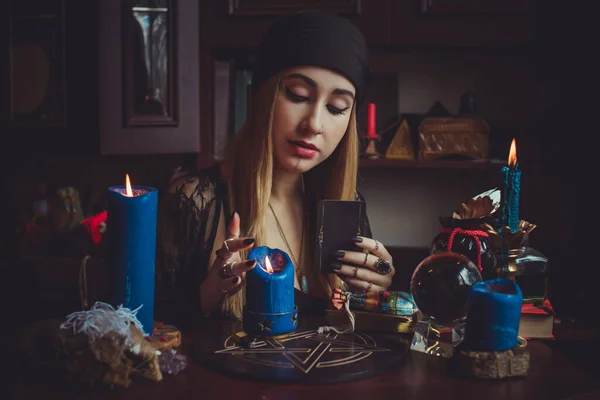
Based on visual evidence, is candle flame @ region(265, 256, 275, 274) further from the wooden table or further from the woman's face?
the woman's face

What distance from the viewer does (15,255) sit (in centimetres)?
200

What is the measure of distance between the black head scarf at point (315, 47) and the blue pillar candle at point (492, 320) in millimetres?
586

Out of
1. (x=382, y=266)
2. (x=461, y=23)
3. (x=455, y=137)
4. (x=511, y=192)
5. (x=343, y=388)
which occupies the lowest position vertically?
(x=343, y=388)

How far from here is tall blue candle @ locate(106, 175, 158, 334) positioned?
2.76 feet

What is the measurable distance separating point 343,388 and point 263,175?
593 mm

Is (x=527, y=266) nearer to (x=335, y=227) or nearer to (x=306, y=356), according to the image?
(x=335, y=227)

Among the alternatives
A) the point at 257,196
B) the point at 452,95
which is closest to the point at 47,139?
the point at 257,196

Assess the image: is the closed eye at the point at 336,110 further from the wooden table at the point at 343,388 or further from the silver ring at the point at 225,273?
the wooden table at the point at 343,388

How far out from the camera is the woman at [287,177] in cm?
120

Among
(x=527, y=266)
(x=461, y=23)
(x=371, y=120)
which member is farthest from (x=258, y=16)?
(x=527, y=266)

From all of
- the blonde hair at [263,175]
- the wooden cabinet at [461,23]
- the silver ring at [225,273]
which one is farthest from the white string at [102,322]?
the wooden cabinet at [461,23]

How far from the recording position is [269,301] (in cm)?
93

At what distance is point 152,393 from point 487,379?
0.47 meters

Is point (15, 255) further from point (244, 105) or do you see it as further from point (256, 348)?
point (256, 348)
